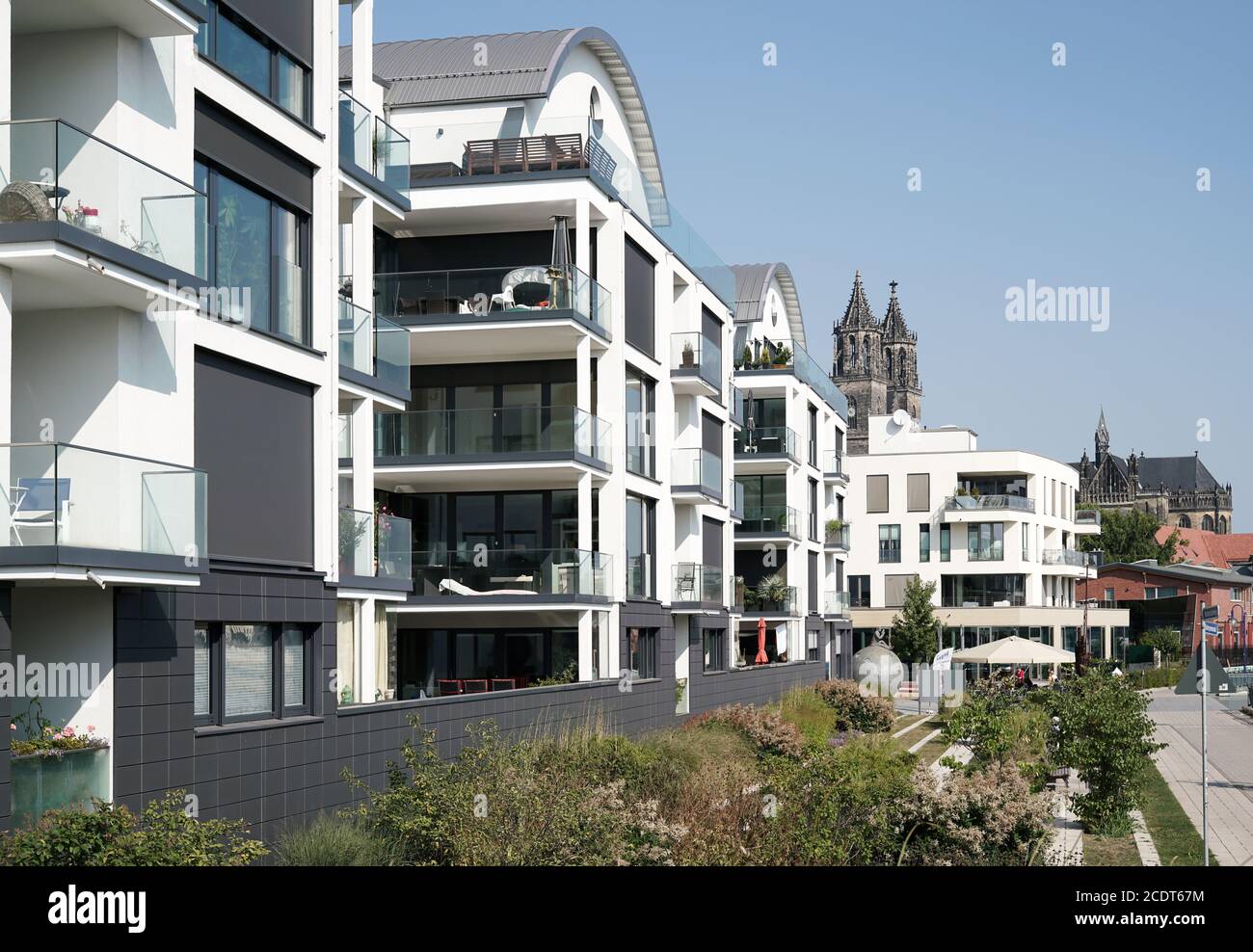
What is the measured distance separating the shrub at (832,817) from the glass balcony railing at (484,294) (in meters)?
13.8

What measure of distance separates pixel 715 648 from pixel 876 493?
1753 inches

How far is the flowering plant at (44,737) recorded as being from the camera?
13.1m

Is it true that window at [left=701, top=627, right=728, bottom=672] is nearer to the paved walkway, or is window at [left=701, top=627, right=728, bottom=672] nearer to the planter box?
the paved walkway

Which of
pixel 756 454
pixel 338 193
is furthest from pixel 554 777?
pixel 756 454

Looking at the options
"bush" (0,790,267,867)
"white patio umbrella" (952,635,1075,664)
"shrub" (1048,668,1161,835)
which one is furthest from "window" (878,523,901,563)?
"bush" (0,790,267,867)

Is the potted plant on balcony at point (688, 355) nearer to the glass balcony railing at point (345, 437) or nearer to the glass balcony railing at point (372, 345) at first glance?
the glass balcony railing at point (345, 437)

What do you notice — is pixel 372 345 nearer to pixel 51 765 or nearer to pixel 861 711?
pixel 51 765

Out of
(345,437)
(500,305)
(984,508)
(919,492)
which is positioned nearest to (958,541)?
(984,508)

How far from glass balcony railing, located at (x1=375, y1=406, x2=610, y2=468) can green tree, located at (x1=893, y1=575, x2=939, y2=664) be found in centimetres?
4588

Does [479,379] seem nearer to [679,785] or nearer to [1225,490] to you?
[679,785]

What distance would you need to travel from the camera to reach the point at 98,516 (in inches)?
522

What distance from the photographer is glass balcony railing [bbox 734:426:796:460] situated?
158 ft

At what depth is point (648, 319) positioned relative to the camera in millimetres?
33562

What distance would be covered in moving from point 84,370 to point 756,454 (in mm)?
34908
